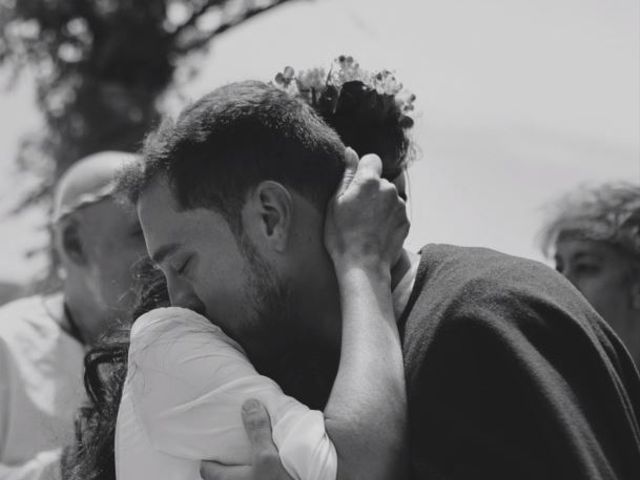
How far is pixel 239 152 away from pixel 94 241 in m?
2.62

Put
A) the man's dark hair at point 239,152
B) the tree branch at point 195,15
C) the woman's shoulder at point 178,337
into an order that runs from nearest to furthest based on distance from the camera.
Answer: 1. the woman's shoulder at point 178,337
2. the man's dark hair at point 239,152
3. the tree branch at point 195,15

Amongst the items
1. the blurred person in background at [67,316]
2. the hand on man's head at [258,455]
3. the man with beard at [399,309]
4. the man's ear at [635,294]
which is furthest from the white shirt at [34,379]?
the man's ear at [635,294]

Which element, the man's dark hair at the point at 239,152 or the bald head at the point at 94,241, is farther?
the bald head at the point at 94,241

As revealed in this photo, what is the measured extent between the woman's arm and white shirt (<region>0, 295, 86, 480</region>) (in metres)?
2.08

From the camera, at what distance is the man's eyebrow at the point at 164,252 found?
8.13ft

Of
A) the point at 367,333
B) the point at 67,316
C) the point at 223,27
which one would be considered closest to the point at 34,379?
the point at 67,316

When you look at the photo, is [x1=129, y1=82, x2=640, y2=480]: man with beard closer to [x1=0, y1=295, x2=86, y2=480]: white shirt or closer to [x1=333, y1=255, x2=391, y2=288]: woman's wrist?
[x1=333, y1=255, x2=391, y2=288]: woman's wrist

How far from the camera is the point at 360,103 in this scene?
8.92 ft

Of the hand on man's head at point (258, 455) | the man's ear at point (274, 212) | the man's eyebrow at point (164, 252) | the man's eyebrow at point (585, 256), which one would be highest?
the man's ear at point (274, 212)

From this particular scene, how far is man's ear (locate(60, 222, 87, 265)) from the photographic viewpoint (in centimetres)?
505

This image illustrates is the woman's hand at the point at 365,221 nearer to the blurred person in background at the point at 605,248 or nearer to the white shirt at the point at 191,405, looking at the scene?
the white shirt at the point at 191,405

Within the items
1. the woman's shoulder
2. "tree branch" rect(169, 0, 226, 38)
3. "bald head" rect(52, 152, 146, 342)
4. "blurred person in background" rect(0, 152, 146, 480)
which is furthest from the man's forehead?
"tree branch" rect(169, 0, 226, 38)

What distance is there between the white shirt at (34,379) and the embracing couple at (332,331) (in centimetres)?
191

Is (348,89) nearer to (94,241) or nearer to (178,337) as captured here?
(178,337)
